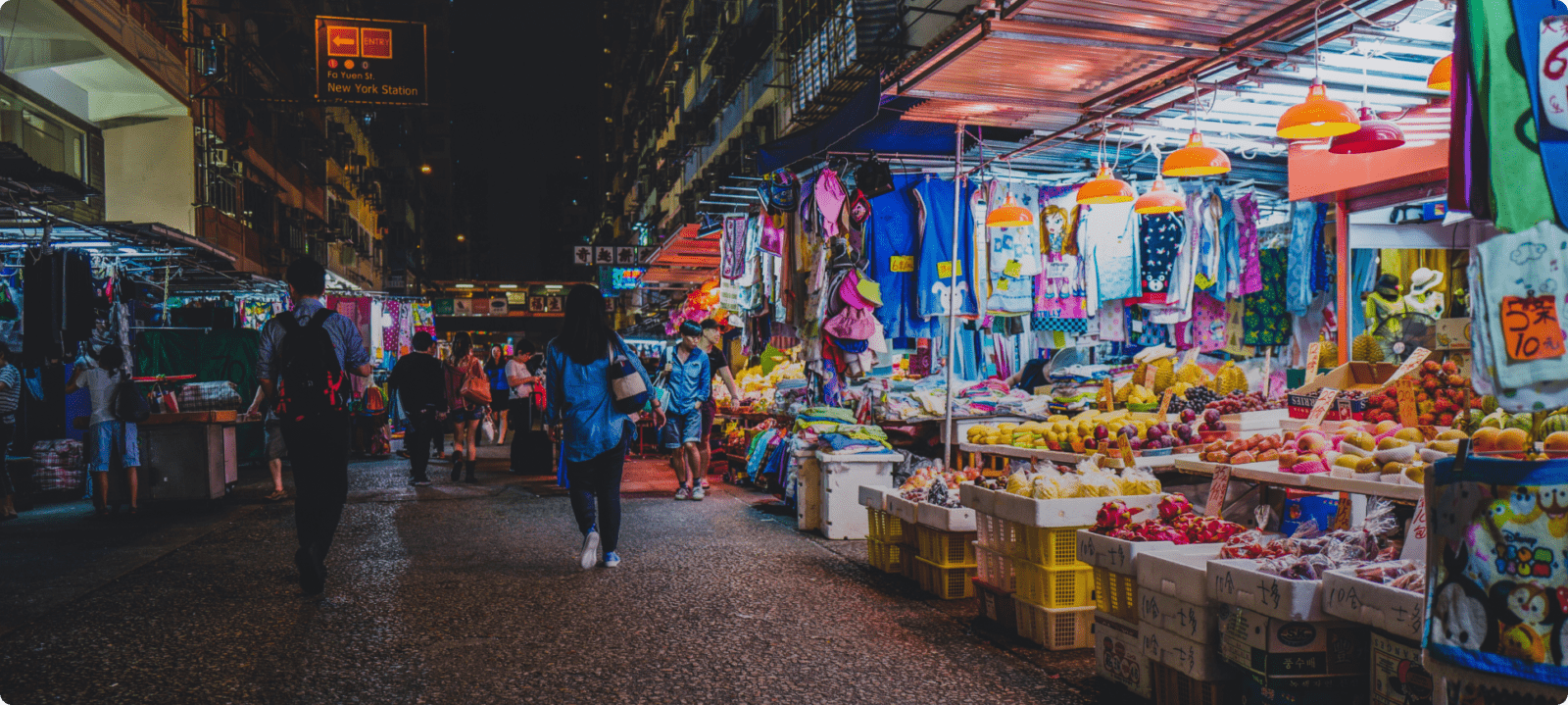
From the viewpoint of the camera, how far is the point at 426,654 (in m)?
5.00

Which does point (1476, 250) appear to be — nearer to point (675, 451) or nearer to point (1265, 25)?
point (1265, 25)

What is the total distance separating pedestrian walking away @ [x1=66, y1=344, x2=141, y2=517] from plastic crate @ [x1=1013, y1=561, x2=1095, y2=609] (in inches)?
385

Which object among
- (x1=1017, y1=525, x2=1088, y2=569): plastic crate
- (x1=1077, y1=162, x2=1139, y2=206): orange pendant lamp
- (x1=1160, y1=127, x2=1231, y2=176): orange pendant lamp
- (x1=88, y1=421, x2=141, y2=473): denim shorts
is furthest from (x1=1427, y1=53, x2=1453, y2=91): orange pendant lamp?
(x1=88, y1=421, x2=141, y2=473): denim shorts

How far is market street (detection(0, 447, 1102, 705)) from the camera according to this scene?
443cm

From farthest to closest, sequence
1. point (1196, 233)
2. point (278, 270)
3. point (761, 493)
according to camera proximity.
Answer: point (278, 270) < point (761, 493) < point (1196, 233)

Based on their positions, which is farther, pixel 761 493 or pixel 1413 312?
pixel 761 493

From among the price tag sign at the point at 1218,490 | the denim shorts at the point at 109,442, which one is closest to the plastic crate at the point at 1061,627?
the price tag sign at the point at 1218,490

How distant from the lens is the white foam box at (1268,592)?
3.43m

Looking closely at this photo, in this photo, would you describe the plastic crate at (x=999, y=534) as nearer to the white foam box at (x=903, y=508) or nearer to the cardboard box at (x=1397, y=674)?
the white foam box at (x=903, y=508)

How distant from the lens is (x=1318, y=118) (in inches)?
219

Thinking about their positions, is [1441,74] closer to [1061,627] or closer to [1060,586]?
[1060,586]

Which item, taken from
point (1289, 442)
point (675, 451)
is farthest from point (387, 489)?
point (1289, 442)

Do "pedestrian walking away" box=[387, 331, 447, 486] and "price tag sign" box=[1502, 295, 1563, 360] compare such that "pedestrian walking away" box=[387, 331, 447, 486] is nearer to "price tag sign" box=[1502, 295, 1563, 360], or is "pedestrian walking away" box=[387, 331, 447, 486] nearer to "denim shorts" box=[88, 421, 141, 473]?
"denim shorts" box=[88, 421, 141, 473]

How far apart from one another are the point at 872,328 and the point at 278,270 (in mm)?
23268
